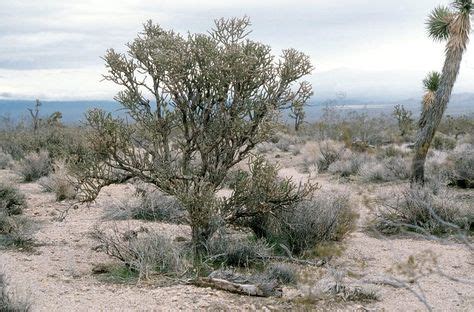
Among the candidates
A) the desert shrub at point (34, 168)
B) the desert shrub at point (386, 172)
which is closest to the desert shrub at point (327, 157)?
the desert shrub at point (386, 172)

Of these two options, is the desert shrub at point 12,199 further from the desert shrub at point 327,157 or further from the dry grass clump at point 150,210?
the desert shrub at point 327,157

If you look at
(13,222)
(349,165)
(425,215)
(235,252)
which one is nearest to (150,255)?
(235,252)

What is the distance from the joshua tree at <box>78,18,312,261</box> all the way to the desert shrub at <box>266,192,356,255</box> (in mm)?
1263

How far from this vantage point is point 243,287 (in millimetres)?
6863

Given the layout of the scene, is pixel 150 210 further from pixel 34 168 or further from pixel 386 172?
pixel 386 172

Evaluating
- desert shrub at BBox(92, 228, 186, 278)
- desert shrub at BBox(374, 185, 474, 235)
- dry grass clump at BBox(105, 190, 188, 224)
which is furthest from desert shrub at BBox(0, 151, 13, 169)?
desert shrub at BBox(374, 185, 474, 235)

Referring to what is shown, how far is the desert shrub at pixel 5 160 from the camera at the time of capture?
21.0m

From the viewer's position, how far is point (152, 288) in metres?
6.93

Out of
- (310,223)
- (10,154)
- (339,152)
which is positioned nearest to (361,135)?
(339,152)

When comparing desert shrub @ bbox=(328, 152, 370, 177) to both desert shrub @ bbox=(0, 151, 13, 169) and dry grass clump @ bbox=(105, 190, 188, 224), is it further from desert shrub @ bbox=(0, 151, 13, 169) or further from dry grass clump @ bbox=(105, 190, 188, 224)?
desert shrub @ bbox=(0, 151, 13, 169)

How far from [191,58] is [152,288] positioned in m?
3.10

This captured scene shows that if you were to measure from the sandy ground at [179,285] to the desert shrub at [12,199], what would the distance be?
1346 millimetres

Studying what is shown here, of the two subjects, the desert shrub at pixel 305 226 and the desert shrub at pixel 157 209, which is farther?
the desert shrub at pixel 157 209

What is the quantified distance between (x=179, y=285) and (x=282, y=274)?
1403 millimetres
